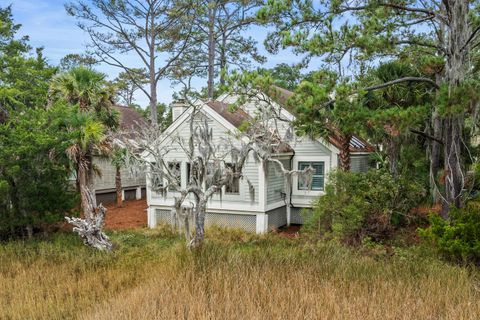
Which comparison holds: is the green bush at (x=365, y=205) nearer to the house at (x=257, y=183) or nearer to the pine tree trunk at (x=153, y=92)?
the house at (x=257, y=183)

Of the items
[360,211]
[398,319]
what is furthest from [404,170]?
[398,319]

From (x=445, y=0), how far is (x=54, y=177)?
1231 centimetres

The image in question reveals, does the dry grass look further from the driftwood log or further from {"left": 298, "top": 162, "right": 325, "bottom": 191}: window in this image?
{"left": 298, "top": 162, "right": 325, "bottom": 191}: window

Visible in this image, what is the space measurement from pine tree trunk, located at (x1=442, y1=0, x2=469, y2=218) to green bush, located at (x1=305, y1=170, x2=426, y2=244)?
51.9 inches

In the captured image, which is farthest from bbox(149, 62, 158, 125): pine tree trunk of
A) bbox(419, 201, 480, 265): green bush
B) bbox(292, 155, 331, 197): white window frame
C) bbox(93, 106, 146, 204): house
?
bbox(419, 201, 480, 265): green bush

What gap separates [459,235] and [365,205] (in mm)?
2696

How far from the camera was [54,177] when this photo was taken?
12242 millimetres

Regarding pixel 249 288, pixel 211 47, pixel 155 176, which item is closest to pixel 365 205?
pixel 249 288

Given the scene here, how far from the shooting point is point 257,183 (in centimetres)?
1361

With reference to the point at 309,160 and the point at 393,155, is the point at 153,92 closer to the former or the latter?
the point at 309,160

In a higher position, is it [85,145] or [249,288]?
[85,145]

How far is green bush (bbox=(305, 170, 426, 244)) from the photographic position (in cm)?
996

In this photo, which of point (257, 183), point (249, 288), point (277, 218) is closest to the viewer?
point (249, 288)

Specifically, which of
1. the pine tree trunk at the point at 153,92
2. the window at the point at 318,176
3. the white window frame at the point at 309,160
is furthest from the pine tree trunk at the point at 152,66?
the window at the point at 318,176
